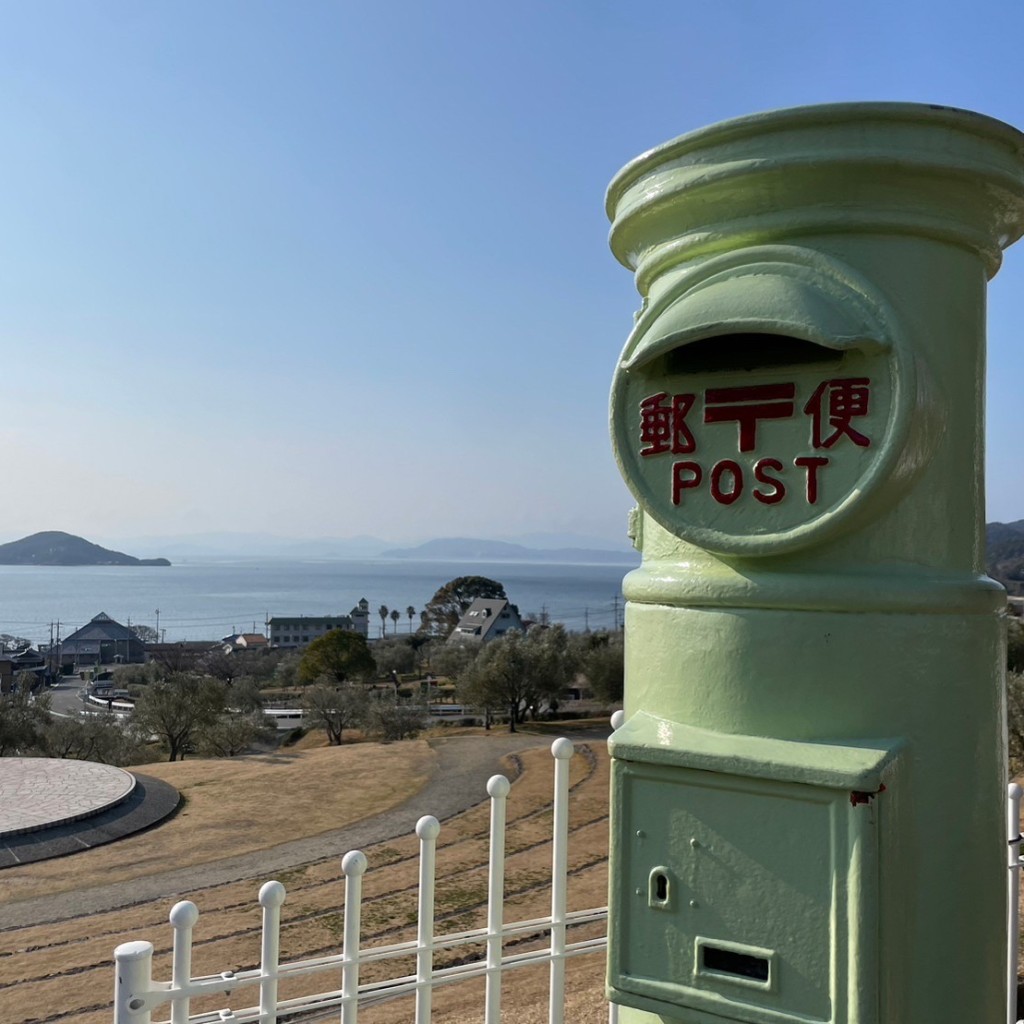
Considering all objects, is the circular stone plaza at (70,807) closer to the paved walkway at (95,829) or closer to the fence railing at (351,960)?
the paved walkway at (95,829)

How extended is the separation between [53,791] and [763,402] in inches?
645

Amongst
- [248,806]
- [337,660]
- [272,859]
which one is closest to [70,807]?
→ [248,806]

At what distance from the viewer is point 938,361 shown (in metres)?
1.76

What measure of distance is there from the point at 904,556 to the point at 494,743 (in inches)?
758

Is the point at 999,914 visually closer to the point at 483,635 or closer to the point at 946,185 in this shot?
the point at 946,185

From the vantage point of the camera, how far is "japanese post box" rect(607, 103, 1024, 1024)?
5.34 feet

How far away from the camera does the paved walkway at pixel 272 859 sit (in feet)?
34.3

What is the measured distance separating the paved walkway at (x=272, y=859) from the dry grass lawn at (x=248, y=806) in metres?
0.23

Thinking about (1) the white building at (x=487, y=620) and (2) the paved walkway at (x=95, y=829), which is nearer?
(2) the paved walkway at (x=95, y=829)

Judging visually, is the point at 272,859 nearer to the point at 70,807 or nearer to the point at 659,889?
the point at 70,807

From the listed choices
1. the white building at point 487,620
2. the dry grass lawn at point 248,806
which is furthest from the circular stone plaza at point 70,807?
the white building at point 487,620

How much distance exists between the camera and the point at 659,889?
5.80 feet

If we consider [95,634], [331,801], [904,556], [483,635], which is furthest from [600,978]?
[95,634]

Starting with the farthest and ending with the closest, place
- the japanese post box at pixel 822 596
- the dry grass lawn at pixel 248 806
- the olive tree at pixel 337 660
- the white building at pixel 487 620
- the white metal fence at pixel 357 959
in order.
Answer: the white building at pixel 487 620 → the olive tree at pixel 337 660 → the dry grass lawn at pixel 248 806 → the white metal fence at pixel 357 959 → the japanese post box at pixel 822 596
